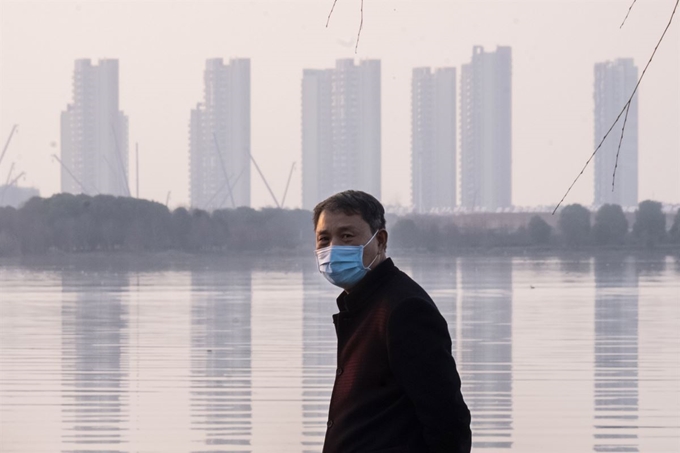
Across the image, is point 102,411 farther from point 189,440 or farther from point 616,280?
point 616,280

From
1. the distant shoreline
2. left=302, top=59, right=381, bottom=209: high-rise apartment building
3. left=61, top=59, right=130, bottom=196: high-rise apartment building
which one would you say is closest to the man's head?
the distant shoreline

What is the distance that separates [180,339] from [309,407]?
6.69m

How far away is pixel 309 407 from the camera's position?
8.98 meters

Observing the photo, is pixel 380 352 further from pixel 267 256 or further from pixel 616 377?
pixel 267 256

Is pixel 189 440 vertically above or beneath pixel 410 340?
beneath

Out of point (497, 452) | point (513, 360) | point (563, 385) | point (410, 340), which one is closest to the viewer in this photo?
point (410, 340)

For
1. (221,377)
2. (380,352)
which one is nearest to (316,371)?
(221,377)

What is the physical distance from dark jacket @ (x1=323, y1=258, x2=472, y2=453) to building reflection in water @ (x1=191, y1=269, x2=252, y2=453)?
4669mm

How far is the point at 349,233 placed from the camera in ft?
9.00

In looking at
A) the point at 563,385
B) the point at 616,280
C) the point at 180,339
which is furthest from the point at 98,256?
the point at 563,385

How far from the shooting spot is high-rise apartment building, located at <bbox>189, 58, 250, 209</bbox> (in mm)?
127625

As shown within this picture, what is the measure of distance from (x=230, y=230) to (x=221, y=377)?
72.7m

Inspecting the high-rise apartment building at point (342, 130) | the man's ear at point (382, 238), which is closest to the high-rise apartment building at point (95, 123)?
the high-rise apartment building at point (342, 130)

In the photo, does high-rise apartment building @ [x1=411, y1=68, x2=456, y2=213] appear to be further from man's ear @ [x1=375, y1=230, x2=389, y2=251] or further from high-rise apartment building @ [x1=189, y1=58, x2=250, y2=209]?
man's ear @ [x1=375, y1=230, x2=389, y2=251]
